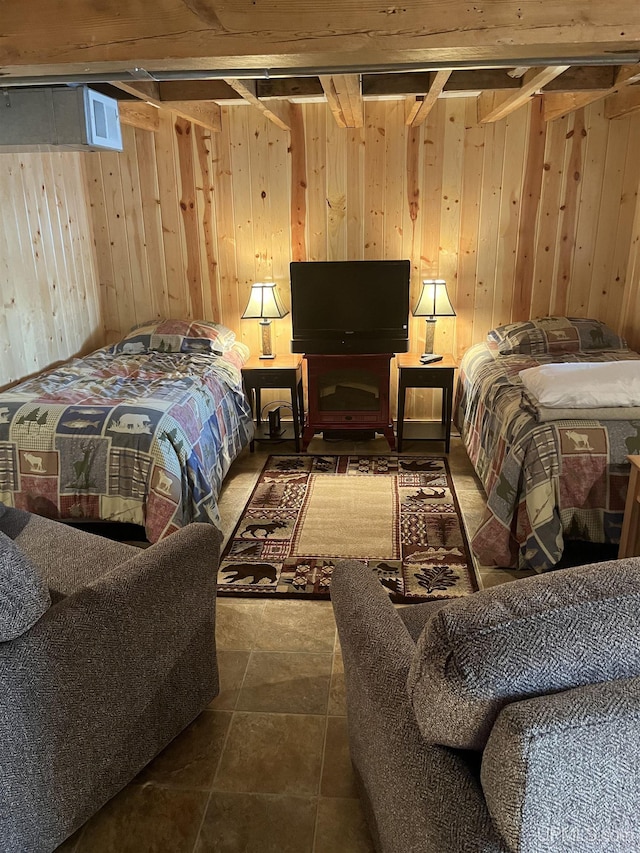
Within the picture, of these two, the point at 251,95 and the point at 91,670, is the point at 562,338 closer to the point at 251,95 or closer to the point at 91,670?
the point at 251,95

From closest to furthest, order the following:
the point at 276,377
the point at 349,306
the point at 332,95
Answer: the point at 332,95
the point at 276,377
the point at 349,306

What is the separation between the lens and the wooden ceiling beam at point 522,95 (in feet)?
8.31

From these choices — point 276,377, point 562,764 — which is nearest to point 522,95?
point 276,377

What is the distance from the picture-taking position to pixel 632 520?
2.40 metres

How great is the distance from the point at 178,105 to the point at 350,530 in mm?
2365

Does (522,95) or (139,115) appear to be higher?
(139,115)

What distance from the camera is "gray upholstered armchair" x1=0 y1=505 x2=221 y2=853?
1345mm

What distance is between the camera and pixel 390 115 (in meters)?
4.11

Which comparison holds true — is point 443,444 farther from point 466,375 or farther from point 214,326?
point 214,326

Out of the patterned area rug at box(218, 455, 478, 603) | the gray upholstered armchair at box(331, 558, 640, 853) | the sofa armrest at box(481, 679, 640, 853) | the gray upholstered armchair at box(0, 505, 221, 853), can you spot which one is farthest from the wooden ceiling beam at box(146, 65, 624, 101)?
the sofa armrest at box(481, 679, 640, 853)

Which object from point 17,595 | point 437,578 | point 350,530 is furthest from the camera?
point 350,530

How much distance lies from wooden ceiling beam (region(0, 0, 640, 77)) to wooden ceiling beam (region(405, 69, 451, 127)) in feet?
2.32

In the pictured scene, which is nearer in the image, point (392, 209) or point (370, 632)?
point (370, 632)

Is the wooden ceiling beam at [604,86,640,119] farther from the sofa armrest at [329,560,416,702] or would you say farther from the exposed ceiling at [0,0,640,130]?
the sofa armrest at [329,560,416,702]
